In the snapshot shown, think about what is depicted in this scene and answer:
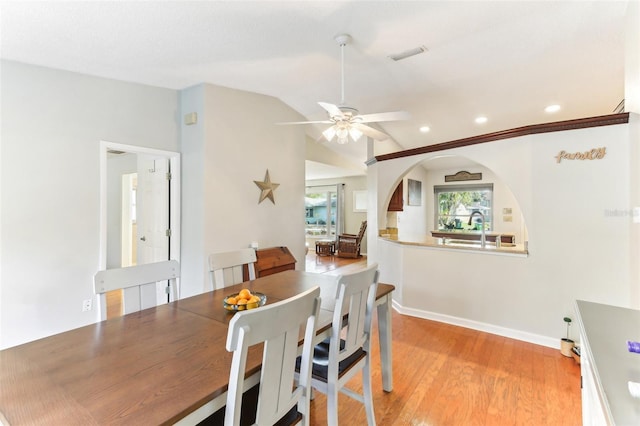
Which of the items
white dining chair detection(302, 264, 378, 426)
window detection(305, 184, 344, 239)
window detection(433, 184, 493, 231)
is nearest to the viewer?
white dining chair detection(302, 264, 378, 426)

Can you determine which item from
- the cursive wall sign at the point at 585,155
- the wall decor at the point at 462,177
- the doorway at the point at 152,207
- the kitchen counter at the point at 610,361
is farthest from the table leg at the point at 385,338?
the wall decor at the point at 462,177

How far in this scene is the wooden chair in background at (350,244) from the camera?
318 inches

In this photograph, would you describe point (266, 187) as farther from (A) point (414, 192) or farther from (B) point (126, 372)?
(A) point (414, 192)

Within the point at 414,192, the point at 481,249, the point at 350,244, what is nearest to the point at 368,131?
the point at 481,249

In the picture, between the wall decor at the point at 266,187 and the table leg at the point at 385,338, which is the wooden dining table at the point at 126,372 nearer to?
the table leg at the point at 385,338

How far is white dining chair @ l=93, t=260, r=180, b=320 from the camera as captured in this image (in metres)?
1.64

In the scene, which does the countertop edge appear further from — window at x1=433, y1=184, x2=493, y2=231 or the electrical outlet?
window at x1=433, y1=184, x2=493, y2=231

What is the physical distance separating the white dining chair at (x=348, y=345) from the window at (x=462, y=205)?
6322 millimetres

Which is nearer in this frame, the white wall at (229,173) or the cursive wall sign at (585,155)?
the cursive wall sign at (585,155)

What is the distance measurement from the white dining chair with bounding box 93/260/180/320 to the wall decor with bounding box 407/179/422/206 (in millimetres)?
5824

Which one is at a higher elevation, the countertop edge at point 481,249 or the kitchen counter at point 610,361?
the countertop edge at point 481,249

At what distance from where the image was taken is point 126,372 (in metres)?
1.05

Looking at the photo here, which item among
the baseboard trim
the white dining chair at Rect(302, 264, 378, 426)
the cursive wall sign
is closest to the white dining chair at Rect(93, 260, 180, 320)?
the white dining chair at Rect(302, 264, 378, 426)

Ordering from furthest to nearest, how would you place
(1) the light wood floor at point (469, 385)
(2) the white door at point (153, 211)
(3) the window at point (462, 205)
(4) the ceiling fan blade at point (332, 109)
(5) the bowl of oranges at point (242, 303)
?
(3) the window at point (462, 205)
(2) the white door at point (153, 211)
(4) the ceiling fan blade at point (332, 109)
(1) the light wood floor at point (469, 385)
(5) the bowl of oranges at point (242, 303)
